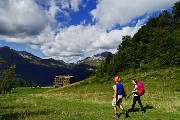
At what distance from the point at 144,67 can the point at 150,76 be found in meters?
20.5

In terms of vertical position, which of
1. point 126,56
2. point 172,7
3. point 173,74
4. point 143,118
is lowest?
point 143,118

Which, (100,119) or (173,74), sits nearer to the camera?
(100,119)

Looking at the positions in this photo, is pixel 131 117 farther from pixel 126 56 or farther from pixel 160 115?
pixel 126 56

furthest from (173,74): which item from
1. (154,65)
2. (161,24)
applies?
(161,24)

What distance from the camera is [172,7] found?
463ft

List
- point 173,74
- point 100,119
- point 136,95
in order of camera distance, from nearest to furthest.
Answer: point 100,119 < point 136,95 < point 173,74

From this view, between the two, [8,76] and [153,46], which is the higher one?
[153,46]

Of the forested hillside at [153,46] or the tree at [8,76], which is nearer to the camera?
the forested hillside at [153,46]

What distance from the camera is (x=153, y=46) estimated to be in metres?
114

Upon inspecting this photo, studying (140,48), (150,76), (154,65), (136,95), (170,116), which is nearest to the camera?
(170,116)

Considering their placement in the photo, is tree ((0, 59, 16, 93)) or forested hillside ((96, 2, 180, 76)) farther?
tree ((0, 59, 16, 93))

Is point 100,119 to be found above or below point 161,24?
below

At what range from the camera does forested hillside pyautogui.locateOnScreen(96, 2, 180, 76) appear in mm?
96206

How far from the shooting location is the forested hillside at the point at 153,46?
96.2m
